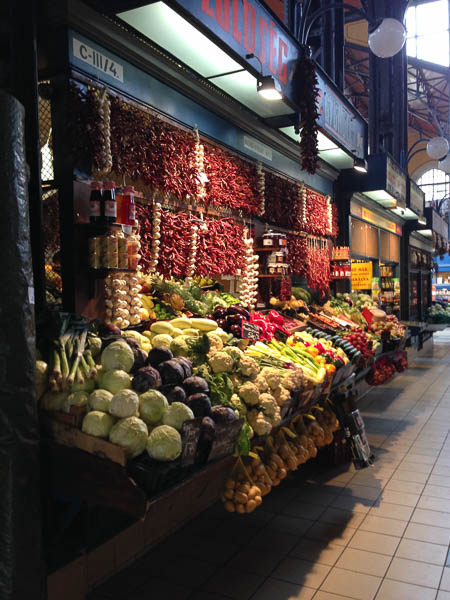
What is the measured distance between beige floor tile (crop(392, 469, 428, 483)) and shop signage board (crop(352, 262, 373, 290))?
16.6 ft

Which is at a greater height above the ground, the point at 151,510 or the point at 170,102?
the point at 170,102

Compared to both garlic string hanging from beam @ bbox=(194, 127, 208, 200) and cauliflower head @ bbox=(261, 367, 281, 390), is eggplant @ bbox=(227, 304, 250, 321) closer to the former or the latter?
cauliflower head @ bbox=(261, 367, 281, 390)

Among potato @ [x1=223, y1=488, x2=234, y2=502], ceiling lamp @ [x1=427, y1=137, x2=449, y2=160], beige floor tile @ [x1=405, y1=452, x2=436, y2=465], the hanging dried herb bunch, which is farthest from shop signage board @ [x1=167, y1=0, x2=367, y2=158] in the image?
ceiling lamp @ [x1=427, y1=137, x2=449, y2=160]

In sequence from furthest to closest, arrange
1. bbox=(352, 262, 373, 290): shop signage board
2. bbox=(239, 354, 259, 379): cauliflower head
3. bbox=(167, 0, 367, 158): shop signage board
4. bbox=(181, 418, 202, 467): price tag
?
1. bbox=(352, 262, 373, 290): shop signage board
2. bbox=(167, 0, 367, 158): shop signage board
3. bbox=(239, 354, 259, 379): cauliflower head
4. bbox=(181, 418, 202, 467): price tag

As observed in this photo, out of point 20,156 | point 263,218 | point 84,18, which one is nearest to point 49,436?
point 20,156

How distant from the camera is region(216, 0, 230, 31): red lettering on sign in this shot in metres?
4.22

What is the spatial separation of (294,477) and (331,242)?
4.95 meters

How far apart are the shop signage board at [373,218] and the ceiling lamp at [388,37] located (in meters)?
4.05

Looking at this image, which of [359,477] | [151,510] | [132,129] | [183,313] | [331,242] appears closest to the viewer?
[151,510]

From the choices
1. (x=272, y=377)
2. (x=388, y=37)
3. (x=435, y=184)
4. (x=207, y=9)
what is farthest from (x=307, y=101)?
(x=435, y=184)

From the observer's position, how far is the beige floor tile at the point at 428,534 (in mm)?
4074

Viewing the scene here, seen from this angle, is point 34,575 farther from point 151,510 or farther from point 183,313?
point 183,313

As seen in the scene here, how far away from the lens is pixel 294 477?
550 cm

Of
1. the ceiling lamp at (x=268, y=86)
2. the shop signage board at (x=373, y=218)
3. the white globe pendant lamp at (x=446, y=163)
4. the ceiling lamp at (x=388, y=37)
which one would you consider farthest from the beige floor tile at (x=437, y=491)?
the white globe pendant lamp at (x=446, y=163)
